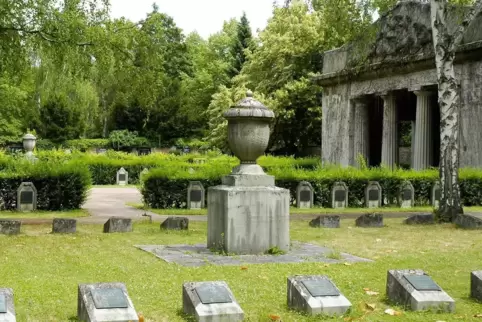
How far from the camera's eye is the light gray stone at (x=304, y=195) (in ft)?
74.6

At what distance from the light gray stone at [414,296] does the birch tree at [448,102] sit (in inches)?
398

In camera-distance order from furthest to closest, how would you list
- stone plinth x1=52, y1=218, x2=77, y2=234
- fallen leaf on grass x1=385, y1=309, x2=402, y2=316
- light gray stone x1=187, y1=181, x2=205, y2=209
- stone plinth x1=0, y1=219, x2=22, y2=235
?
light gray stone x1=187, y1=181, x2=205, y2=209, stone plinth x1=52, y1=218, x2=77, y2=234, stone plinth x1=0, y1=219, x2=22, y2=235, fallen leaf on grass x1=385, y1=309, x2=402, y2=316

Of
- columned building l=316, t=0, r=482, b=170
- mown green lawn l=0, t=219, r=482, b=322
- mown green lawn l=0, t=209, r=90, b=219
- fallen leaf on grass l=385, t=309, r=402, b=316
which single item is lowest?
mown green lawn l=0, t=209, r=90, b=219

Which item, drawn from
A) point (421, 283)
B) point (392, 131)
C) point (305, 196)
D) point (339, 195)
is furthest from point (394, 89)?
point (421, 283)

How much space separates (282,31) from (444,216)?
32805mm

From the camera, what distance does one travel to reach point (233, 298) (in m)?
6.59

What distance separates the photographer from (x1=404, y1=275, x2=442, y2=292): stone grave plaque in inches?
283

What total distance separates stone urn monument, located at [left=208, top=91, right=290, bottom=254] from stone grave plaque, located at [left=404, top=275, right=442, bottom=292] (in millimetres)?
4236

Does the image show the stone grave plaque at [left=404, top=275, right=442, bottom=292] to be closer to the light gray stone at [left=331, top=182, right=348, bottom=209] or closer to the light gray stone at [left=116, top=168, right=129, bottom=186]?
the light gray stone at [left=331, top=182, right=348, bottom=209]

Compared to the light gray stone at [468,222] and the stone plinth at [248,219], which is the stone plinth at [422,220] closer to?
the light gray stone at [468,222]

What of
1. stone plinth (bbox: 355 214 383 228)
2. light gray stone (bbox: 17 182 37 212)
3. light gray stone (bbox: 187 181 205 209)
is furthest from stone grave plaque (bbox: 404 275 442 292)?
light gray stone (bbox: 17 182 37 212)

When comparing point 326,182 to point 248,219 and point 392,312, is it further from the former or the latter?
point 392,312

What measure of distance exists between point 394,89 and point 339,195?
29.0 ft

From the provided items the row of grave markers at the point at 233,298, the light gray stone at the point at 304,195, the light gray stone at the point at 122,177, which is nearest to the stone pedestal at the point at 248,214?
the row of grave markers at the point at 233,298
